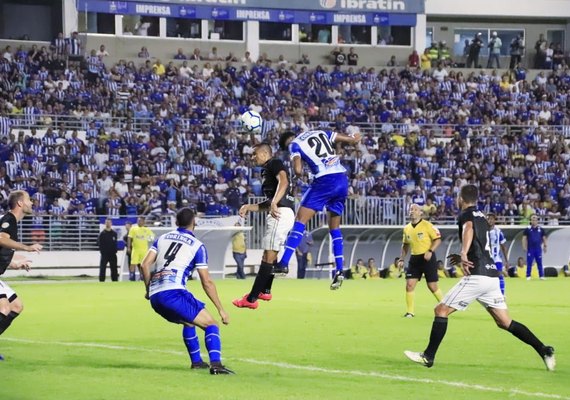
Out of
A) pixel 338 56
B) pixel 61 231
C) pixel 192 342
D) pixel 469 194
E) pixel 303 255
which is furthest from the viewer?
pixel 338 56

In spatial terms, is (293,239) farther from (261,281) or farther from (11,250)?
(11,250)

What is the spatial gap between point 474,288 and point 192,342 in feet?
10.5

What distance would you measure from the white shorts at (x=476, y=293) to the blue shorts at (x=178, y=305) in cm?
298

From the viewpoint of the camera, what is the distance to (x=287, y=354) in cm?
1616

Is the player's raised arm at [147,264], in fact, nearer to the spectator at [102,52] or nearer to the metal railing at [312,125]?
the metal railing at [312,125]

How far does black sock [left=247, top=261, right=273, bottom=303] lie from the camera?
16.7 meters

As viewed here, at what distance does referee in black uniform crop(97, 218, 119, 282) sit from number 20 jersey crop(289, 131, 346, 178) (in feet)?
68.3

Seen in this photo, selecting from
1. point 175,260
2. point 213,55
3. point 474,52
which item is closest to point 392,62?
point 474,52

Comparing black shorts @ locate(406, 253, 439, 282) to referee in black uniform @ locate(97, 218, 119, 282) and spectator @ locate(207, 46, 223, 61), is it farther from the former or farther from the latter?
spectator @ locate(207, 46, 223, 61)

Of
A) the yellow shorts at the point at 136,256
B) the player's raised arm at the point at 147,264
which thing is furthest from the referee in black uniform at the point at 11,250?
the yellow shorts at the point at 136,256

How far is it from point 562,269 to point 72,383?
33.1 metres

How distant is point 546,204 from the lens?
4800 centimetres

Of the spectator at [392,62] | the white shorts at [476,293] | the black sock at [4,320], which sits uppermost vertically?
the spectator at [392,62]

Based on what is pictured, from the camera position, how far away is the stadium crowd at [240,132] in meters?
42.3
